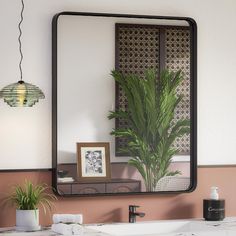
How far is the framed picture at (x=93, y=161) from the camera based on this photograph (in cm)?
367

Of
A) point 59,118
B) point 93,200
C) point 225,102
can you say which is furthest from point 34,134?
point 225,102

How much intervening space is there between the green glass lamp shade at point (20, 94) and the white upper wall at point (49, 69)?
0.09 m

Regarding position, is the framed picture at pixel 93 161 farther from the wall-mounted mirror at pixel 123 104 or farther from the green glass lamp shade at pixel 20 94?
the green glass lamp shade at pixel 20 94

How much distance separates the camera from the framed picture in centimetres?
367

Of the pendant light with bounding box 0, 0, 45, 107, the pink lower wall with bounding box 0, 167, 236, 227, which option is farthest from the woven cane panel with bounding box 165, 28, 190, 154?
the pendant light with bounding box 0, 0, 45, 107

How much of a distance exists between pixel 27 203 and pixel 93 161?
0.42 m

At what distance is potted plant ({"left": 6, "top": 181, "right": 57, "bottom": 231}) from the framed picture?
222mm

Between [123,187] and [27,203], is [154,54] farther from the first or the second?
[27,203]

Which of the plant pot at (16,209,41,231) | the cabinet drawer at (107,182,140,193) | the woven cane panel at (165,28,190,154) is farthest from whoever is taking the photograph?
the woven cane panel at (165,28,190,154)

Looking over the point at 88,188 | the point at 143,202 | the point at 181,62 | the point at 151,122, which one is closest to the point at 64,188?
the point at 88,188

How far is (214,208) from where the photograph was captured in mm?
3791

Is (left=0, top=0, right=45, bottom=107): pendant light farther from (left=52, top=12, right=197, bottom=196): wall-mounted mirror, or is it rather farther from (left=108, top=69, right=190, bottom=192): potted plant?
(left=108, top=69, right=190, bottom=192): potted plant

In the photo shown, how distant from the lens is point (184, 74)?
3867 millimetres

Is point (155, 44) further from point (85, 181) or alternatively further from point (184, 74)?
point (85, 181)
